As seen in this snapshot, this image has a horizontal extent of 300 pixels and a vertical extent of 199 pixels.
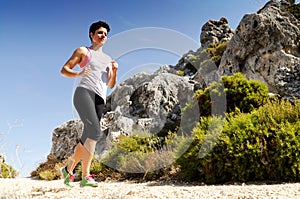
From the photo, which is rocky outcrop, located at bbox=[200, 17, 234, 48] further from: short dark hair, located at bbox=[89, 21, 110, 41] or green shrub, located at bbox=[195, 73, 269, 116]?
short dark hair, located at bbox=[89, 21, 110, 41]

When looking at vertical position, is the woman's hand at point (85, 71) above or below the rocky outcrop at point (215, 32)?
below

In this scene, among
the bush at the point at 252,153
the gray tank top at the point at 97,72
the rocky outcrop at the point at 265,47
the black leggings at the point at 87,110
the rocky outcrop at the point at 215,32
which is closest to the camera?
the black leggings at the point at 87,110

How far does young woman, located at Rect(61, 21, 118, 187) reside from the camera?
347cm

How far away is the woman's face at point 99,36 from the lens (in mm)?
3682

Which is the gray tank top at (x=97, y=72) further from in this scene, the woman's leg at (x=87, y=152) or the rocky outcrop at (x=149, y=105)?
the rocky outcrop at (x=149, y=105)

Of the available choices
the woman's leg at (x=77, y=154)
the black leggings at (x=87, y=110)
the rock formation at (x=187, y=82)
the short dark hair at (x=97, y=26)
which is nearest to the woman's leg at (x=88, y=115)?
the black leggings at (x=87, y=110)

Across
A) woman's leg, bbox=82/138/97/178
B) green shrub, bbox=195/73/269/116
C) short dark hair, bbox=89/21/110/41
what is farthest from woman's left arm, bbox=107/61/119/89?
green shrub, bbox=195/73/269/116

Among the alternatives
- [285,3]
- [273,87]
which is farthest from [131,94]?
[285,3]

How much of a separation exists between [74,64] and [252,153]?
3.45 m

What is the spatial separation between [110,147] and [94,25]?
A: 537 centimetres

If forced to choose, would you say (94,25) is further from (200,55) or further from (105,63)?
(200,55)

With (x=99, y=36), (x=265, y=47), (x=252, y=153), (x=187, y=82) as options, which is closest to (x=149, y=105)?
(x=187, y=82)

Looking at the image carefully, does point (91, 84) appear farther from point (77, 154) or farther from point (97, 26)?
point (77, 154)

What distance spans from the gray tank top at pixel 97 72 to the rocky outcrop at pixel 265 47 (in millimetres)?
8584
